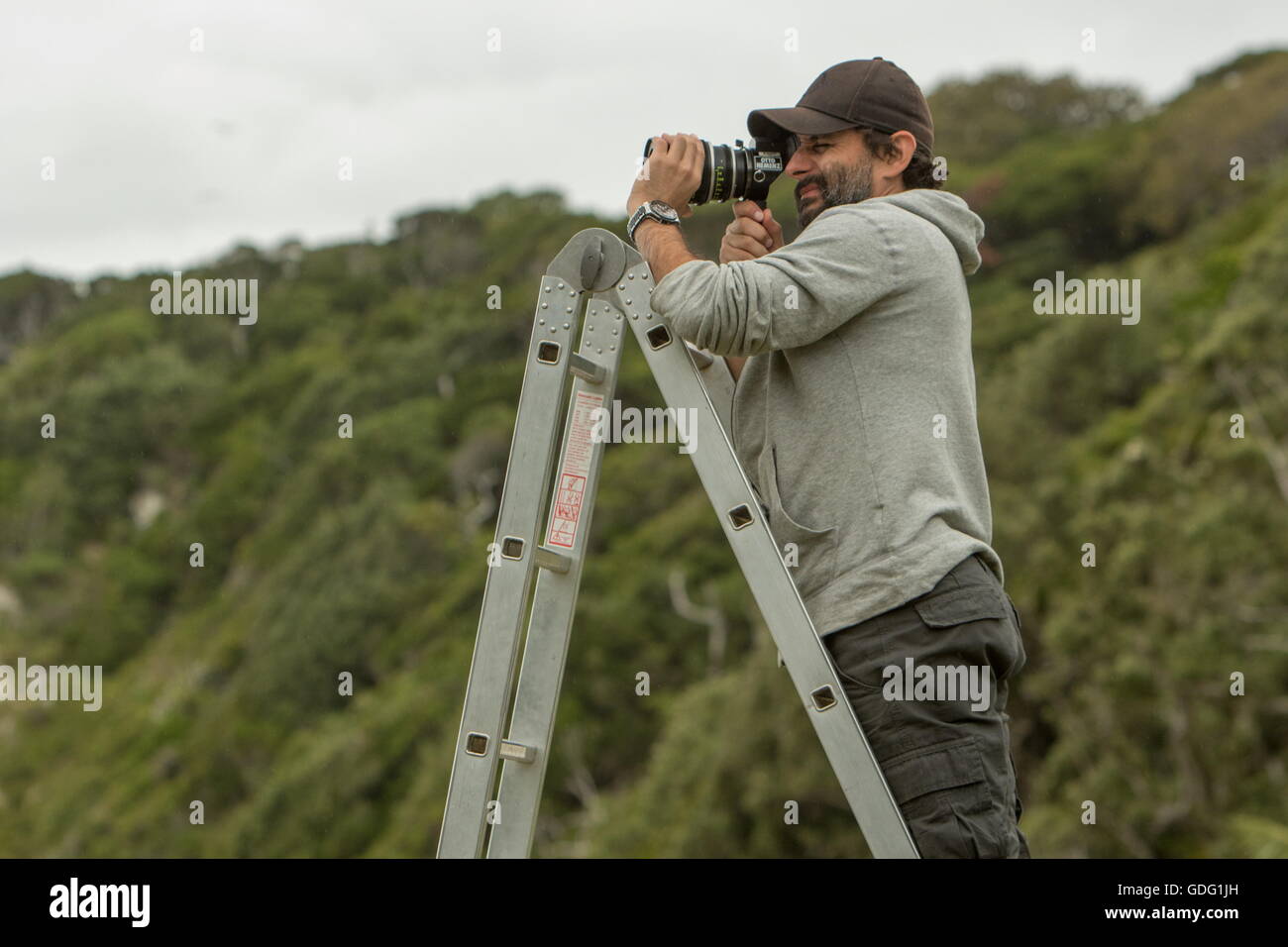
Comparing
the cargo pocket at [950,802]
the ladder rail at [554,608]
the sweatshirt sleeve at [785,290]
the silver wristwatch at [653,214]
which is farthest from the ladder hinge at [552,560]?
the cargo pocket at [950,802]

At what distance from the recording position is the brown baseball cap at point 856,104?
3.23 meters

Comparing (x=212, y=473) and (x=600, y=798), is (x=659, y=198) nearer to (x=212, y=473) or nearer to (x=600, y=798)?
(x=600, y=798)

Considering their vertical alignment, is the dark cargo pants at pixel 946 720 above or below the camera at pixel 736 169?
below

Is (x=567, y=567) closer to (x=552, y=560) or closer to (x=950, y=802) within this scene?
(x=552, y=560)

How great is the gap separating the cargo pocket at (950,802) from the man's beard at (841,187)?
1.18m

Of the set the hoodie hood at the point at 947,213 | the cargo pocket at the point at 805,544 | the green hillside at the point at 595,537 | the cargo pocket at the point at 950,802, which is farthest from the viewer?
the green hillside at the point at 595,537

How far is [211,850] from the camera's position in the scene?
45.6m

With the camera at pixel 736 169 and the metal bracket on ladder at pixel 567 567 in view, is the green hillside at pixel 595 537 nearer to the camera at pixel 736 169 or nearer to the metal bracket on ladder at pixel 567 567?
the camera at pixel 736 169

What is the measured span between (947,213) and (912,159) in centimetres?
23

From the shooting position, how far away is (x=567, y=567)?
126 inches

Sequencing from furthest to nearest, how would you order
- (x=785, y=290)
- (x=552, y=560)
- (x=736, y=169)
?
1. (x=736, y=169)
2. (x=552, y=560)
3. (x=785, y=290)

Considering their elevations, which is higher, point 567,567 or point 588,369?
point 588,369

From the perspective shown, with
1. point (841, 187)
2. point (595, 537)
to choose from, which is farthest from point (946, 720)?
point (595, 537)

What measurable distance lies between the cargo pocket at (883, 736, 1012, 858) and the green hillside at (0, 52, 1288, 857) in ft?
4.46
